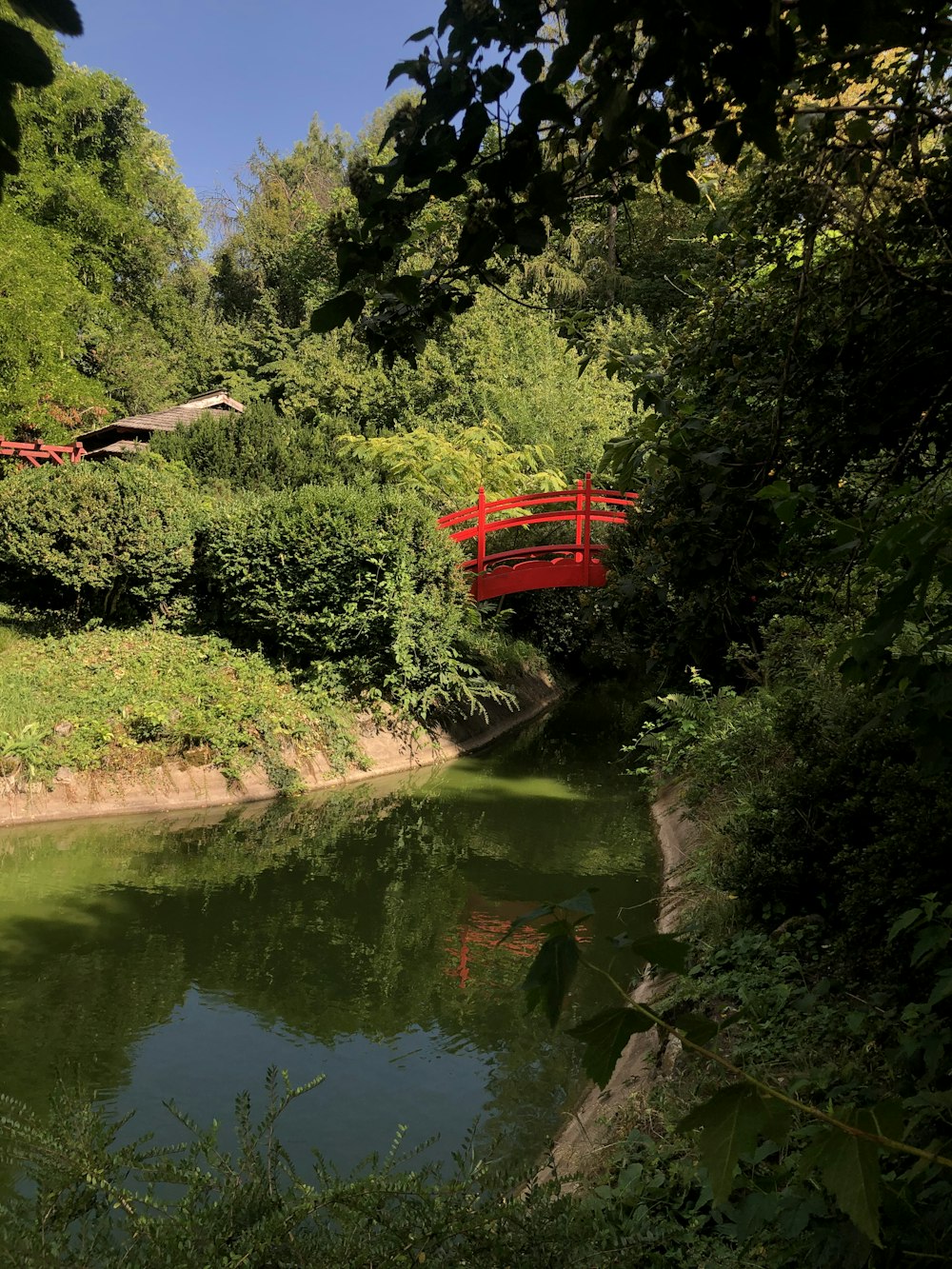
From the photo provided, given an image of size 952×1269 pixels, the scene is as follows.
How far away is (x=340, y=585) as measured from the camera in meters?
12.1

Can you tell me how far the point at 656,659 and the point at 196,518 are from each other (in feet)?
31.5

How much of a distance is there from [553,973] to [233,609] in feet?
38.9

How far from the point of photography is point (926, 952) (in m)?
2.58

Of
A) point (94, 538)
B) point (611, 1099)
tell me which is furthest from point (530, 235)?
point (94, 538)

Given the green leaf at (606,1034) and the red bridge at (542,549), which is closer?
the green leaf at (606,1034)

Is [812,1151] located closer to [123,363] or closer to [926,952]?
[926,952]

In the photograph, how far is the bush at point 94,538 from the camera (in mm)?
11742

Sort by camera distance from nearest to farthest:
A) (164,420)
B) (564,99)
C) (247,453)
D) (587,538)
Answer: (564,99) → (587,538) → (247,453) → (164,420)

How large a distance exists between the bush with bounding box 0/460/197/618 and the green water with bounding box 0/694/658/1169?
385 cm

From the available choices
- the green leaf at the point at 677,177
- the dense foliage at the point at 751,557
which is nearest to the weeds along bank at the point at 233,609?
Answer: the dense foliage at the point at 751,557

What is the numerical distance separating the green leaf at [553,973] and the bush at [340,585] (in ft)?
35.7

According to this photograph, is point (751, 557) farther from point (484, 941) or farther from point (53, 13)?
point (484, 941)

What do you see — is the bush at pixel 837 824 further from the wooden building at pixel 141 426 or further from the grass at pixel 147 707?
the wooden building at pixel 141 426

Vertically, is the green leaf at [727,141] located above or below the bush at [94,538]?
above
